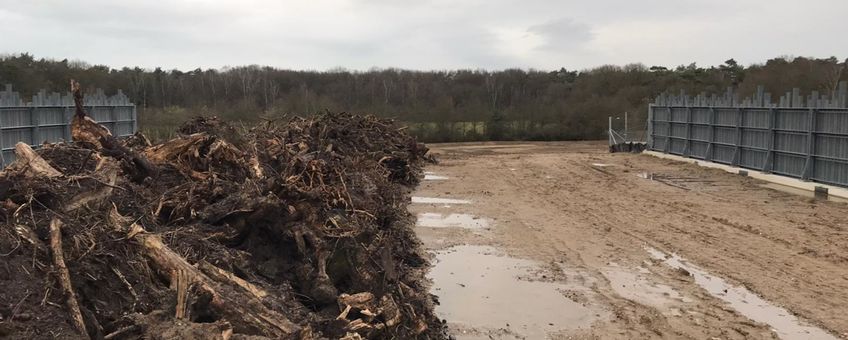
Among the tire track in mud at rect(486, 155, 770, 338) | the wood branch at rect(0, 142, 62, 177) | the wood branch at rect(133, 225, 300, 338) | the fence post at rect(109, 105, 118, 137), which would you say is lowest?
the tire track in mud at rect(486, 155, 770, 338)

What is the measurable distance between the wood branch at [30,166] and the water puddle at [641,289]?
6237 millimetres

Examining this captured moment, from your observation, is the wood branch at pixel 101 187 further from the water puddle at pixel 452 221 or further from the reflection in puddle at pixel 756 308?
the water puddle at pixel 452 221

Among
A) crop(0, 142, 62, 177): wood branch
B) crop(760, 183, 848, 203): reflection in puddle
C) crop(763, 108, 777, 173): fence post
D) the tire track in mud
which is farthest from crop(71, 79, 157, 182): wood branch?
crop(763, 108, 777, 173): fence post

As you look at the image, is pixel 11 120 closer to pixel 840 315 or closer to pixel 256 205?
pixel 256 205

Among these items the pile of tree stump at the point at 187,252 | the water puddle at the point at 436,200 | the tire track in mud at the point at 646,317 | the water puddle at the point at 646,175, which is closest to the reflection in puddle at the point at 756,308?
the tire track in mud at the point at 646,317

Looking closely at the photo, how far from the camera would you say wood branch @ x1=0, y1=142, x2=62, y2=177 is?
554 cm

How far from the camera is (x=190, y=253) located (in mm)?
5043

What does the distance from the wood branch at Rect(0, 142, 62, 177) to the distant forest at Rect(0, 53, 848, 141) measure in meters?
23.3

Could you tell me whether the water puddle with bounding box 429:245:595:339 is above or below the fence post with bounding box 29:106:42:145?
below

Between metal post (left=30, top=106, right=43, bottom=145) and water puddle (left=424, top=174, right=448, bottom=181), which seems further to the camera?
water puddle (left=424, top=174, right=448, bottom=181)

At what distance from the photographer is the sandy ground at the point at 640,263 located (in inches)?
250

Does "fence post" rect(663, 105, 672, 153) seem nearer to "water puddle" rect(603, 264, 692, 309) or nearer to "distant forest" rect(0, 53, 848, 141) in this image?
"distant forest" rect(0, 53, 848, 141)

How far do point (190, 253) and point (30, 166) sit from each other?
2.01 meters

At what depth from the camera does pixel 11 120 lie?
14773 millimetres
